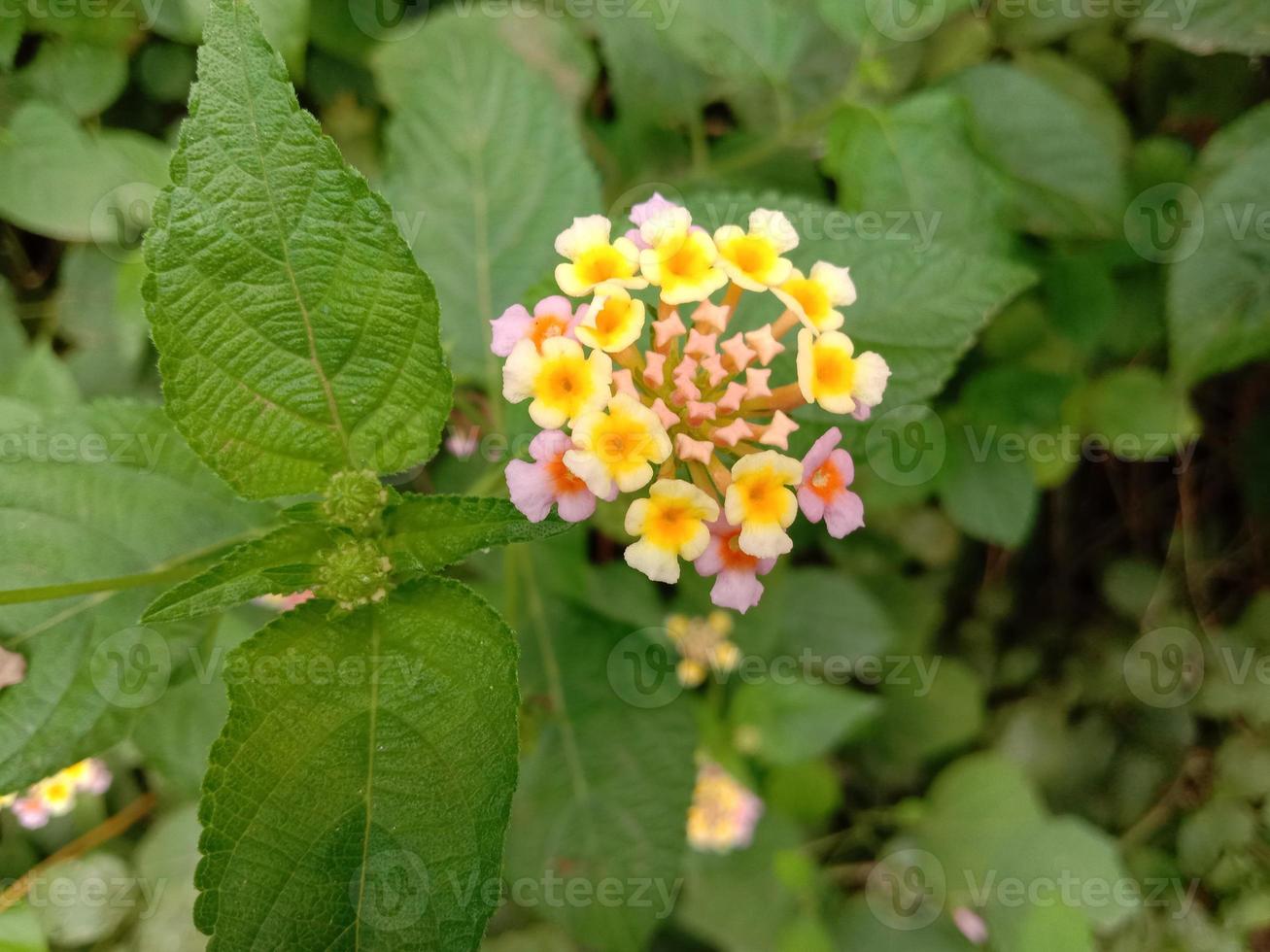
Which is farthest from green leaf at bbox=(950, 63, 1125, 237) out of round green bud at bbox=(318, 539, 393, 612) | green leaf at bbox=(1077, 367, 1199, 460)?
round green bud at bbox=(318, 539, 393, 612)

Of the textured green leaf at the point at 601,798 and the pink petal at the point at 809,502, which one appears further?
the textured green leaf at the point at 601,798

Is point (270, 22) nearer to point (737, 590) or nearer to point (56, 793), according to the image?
point (737, 590)

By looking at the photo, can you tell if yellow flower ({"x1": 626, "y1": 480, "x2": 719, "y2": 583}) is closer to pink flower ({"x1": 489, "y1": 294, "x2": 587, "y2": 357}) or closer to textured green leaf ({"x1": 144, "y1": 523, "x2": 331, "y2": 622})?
pink flower ({"x1": 489, "y1": 294, "x2": 587, "y2": 357})
